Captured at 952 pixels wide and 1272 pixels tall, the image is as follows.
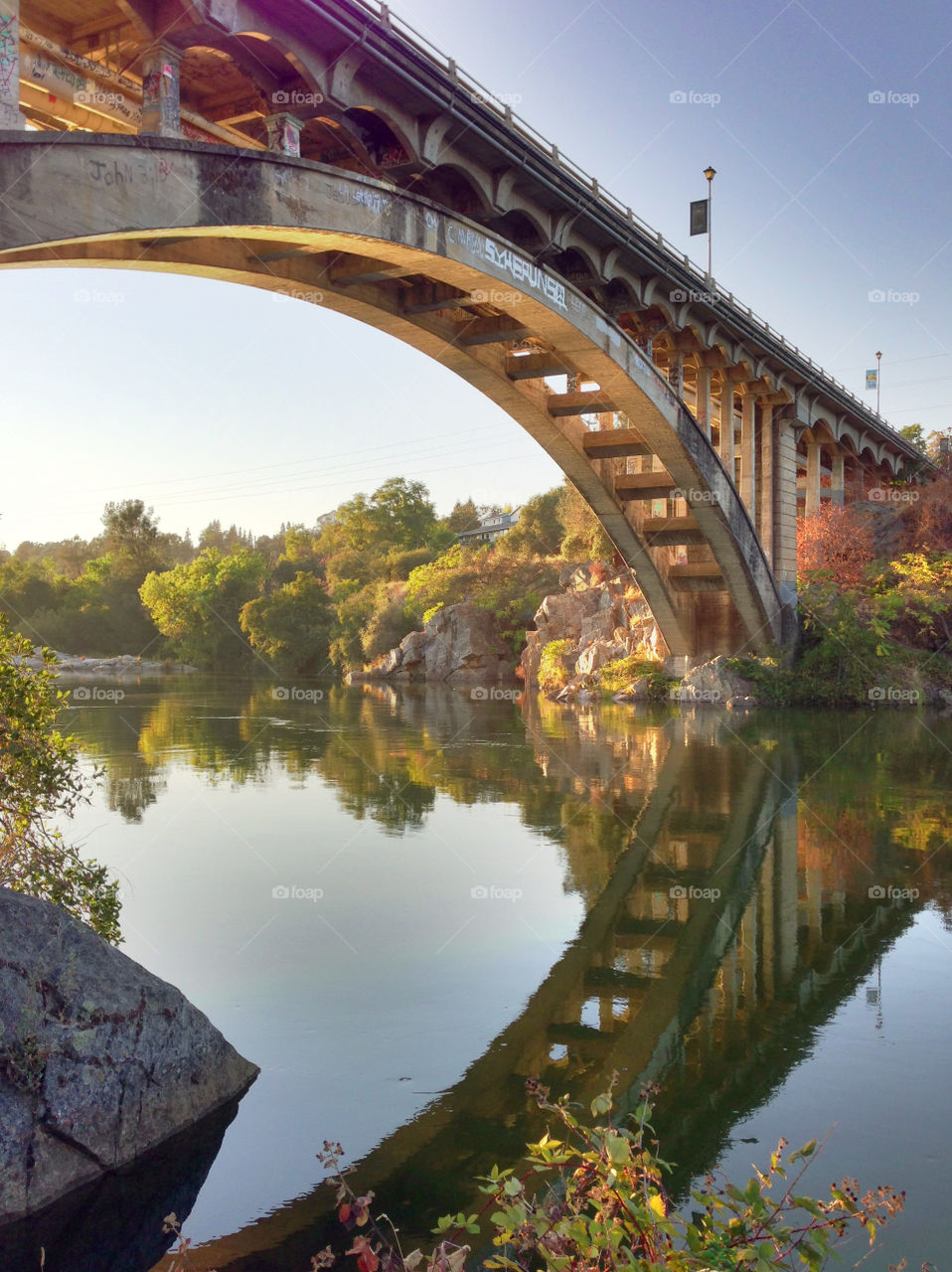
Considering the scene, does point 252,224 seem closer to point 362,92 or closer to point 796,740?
point 362,92

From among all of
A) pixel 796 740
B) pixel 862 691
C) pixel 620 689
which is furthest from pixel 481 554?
pixel 796 740

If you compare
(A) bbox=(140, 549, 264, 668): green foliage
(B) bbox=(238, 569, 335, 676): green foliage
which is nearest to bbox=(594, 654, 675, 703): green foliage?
(B) bbox=(238, 569, 335, 676): green foliage

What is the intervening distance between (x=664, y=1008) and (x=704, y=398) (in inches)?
793

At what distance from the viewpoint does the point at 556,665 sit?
35.6 meters

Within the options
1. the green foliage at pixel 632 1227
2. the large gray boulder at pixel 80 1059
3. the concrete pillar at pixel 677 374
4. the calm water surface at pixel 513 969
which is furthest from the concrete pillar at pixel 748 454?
the green foliage at pixel 632 1227

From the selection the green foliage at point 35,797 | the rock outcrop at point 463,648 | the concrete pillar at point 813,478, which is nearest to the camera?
the green foliage at point 35,797

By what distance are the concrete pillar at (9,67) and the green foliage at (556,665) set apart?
1080 inches

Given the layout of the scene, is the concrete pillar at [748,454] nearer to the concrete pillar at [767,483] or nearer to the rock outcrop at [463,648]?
the concrete pillar at [767,483]

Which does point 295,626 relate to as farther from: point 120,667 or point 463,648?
point 463,648

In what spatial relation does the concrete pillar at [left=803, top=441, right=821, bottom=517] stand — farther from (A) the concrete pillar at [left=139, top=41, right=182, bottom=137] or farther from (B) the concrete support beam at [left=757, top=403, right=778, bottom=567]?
(A) the concrete pillar at [left=139, top=41, right=182, bottom=137]

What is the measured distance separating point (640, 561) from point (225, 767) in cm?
1490

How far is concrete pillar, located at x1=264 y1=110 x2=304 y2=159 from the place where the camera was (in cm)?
1185

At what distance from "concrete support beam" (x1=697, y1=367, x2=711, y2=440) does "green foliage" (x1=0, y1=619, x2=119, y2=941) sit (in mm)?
19940

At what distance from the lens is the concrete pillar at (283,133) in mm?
11852
